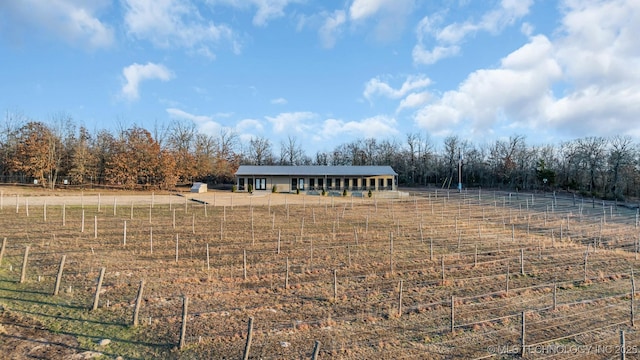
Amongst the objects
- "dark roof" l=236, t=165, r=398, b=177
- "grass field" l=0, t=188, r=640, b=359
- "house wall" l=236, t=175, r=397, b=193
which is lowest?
"grass field" l=0, t=188, r=640, b=359

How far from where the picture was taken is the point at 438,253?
49.2 ft

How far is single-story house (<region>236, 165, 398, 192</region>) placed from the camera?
42.5m

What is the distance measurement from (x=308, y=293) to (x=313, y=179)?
33.6 metres

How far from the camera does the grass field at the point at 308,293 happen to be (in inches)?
274

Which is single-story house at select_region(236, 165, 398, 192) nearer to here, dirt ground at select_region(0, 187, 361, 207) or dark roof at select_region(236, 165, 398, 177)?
dark roof at select_region(236, 165, 398, 177)

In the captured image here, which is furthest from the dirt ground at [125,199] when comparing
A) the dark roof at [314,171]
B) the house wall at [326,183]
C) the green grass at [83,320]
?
the green grass at [83,320]

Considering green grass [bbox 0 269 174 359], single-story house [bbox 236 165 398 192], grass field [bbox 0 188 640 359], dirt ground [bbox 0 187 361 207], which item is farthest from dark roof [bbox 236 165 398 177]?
green grass [bbox 0 269 174 359]

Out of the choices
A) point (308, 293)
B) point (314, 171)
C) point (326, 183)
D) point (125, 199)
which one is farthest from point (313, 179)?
point (308, 293)

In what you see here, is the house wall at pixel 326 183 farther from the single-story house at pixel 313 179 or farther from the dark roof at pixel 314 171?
the dark roof at pixel 314 171

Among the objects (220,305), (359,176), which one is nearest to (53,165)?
(359,176)

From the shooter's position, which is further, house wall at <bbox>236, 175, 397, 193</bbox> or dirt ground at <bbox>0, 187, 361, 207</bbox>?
house wall at <bbox>236, 175, 397, 193</bbox>

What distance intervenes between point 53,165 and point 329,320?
153 feet

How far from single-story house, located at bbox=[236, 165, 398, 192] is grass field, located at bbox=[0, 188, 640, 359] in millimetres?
22250

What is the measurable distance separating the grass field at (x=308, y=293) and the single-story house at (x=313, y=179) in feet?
73.0
